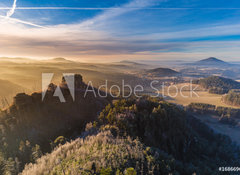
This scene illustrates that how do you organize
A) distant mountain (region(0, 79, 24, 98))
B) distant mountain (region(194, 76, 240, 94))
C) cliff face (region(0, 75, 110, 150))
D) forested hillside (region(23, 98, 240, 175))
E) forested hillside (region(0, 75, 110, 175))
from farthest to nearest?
distant mountain (region(194, 76, 240, 94)), distant mountain (region(0, 79, 24, 98)), cliff face (region(0, 75, 110, 150)), forested hillside (region(0, 75, 110, 175)), forested hillside (region(23, 98, 240, 175))

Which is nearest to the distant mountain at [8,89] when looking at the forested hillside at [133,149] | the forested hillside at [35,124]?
the forested hillside at [35,124]

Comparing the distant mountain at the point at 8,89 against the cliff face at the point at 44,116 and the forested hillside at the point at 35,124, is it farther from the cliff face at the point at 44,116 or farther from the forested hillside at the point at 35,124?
the forested hillside at the point at 35,124

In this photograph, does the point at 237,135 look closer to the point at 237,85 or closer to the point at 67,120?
the point at 67,120

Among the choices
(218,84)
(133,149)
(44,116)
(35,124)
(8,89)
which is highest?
(44,116)

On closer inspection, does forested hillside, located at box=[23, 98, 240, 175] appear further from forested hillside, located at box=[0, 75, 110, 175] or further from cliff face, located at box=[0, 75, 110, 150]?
cliff face, located at box=[0, 75, 110, 150]

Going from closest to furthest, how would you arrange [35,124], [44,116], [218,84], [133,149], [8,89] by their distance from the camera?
[133,149], [35,124], [44,116], [8,89], [218,84]

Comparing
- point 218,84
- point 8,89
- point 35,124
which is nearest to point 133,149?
point 35,124

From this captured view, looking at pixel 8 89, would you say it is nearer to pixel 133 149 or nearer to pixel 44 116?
pixel 44 116

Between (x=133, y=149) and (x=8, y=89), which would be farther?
(x=8, y=89)

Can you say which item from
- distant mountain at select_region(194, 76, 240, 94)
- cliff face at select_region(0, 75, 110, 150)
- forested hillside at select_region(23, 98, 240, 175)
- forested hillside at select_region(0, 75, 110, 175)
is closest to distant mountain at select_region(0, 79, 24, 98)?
cliff face at select_region(0, 75, 110, 150)
